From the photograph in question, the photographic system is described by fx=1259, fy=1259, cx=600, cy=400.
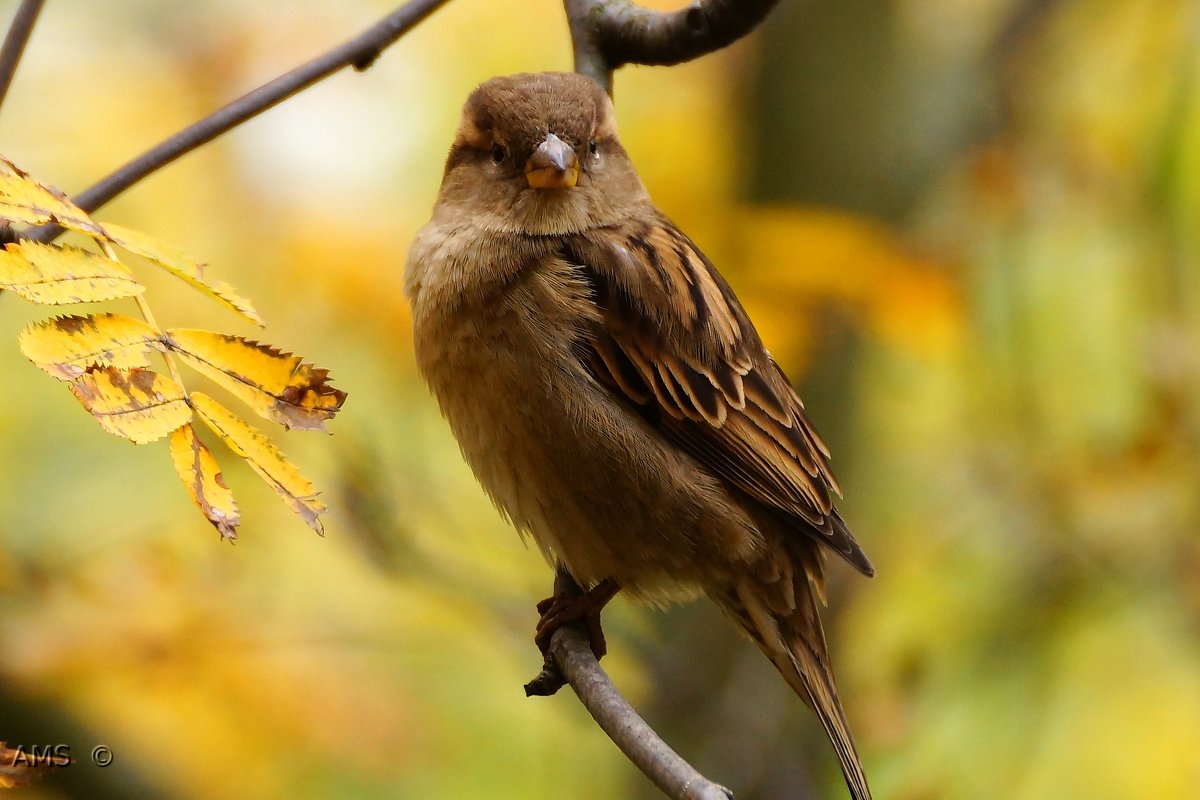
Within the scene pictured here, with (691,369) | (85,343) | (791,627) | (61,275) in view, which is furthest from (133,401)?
(791,627)

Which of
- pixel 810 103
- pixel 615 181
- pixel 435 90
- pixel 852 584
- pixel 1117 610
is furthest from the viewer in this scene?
pixel 435 90

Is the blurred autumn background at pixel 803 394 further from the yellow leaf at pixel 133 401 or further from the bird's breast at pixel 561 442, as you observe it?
the yellow leaf at pixel 133 401

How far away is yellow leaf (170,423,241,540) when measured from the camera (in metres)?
1.77

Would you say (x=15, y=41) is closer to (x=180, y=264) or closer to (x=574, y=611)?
(x=180, y=264)

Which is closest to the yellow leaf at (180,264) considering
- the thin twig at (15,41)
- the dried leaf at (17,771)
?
the thin twig at (15,41)

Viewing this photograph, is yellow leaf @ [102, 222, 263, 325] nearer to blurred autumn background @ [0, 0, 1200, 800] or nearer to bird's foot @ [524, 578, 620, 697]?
bird's foot @ [524, 578, 620, 697]

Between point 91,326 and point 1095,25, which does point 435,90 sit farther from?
point 91,326

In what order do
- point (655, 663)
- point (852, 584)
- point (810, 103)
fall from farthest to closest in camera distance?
1. point (810, 103)
2. point (852, 584)
3. point (655, 663)

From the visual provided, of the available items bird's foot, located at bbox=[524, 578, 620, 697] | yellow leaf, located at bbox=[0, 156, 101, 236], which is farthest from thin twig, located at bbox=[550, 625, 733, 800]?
yellow leaf, located at bbox=[0, 156, 101, 236]

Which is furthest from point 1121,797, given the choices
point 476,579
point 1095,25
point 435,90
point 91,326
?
point 91,326

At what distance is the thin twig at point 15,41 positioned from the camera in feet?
6.25

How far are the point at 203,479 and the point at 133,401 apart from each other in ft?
0.49

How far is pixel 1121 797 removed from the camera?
503 cm

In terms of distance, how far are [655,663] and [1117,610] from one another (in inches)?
77.5
